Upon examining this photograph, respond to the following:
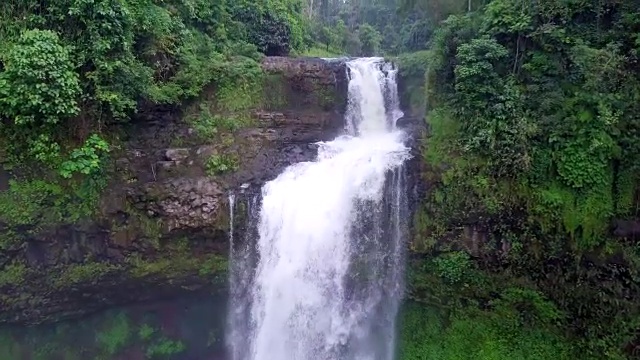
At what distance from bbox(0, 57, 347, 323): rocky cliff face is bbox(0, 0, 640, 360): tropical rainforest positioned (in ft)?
1.30

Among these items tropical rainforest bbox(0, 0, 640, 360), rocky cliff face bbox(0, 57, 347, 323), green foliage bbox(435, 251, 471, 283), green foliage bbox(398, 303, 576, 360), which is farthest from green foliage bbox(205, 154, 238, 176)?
green foliage bbox(398, 303, 576, 360)

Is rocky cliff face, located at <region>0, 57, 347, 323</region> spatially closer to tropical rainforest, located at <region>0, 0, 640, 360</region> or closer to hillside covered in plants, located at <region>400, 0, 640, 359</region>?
tropical rainforest, located at <region>0, 0, 640, 360</region>

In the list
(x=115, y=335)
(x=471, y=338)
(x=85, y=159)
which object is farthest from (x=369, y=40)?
(x=115, y=335)

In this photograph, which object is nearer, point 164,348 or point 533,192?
point 533,192

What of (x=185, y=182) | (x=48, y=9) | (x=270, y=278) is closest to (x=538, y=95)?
(x=270, y=278)

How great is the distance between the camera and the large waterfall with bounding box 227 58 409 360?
1064 cm

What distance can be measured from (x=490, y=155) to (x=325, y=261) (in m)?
4.60

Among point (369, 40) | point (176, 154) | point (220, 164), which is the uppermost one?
point (369, 40)

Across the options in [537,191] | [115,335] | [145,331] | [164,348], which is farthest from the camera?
[164,348]

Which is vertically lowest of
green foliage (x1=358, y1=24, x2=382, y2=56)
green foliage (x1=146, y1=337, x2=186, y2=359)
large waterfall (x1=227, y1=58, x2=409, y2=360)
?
green foliage (x1=146, y1=337, x2=186, y2=359)

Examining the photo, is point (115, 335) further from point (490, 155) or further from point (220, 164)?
point (490, 155)

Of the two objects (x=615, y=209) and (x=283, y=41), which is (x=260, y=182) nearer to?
(x=615, y=209)

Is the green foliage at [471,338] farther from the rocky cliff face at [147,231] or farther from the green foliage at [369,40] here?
the green foliage at [369,40]

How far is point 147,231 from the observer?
10.3 metres
